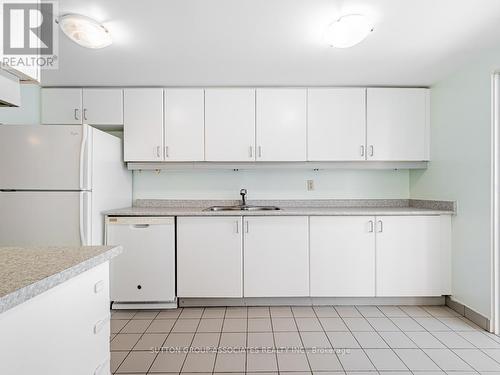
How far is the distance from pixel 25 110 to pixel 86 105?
0.52m

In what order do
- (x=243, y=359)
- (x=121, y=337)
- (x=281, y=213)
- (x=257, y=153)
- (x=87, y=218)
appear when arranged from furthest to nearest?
1. (x=257, y=153)
2. (x=281, y=213)
3. (x=87, y=218)
4. (x=121, y=337)
5. (x=243, y=359)

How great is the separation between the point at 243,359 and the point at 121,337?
965 mm

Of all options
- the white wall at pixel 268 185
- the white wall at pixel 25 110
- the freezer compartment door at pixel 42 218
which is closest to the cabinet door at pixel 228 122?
the white wall at pixel 268 185

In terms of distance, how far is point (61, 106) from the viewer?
294 centimetres

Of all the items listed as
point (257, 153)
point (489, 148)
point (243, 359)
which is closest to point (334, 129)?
point (257, 153)

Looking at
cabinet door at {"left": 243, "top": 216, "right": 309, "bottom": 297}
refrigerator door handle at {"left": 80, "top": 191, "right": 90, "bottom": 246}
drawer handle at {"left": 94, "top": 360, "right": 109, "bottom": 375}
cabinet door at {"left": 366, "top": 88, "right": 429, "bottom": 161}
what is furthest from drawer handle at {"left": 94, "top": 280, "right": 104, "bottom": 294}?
cabinet door at {"left": 366, "top": 88, "right": 429, "bottom": 161}

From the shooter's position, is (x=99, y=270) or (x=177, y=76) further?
(x=177, y=76)

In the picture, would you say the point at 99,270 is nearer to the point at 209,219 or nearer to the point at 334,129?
the point at 209,219

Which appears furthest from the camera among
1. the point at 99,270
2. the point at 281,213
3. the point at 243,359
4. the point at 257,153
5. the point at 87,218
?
the point at 257,153

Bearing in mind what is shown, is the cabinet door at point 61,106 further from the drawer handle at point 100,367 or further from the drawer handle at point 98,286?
the drawer handle at point 100,367

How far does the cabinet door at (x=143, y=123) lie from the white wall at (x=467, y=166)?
272 centimetres

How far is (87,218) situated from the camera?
92.8 inches

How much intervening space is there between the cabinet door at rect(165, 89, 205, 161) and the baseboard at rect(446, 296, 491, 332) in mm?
2702

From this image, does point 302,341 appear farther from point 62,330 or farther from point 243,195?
point 62,330
